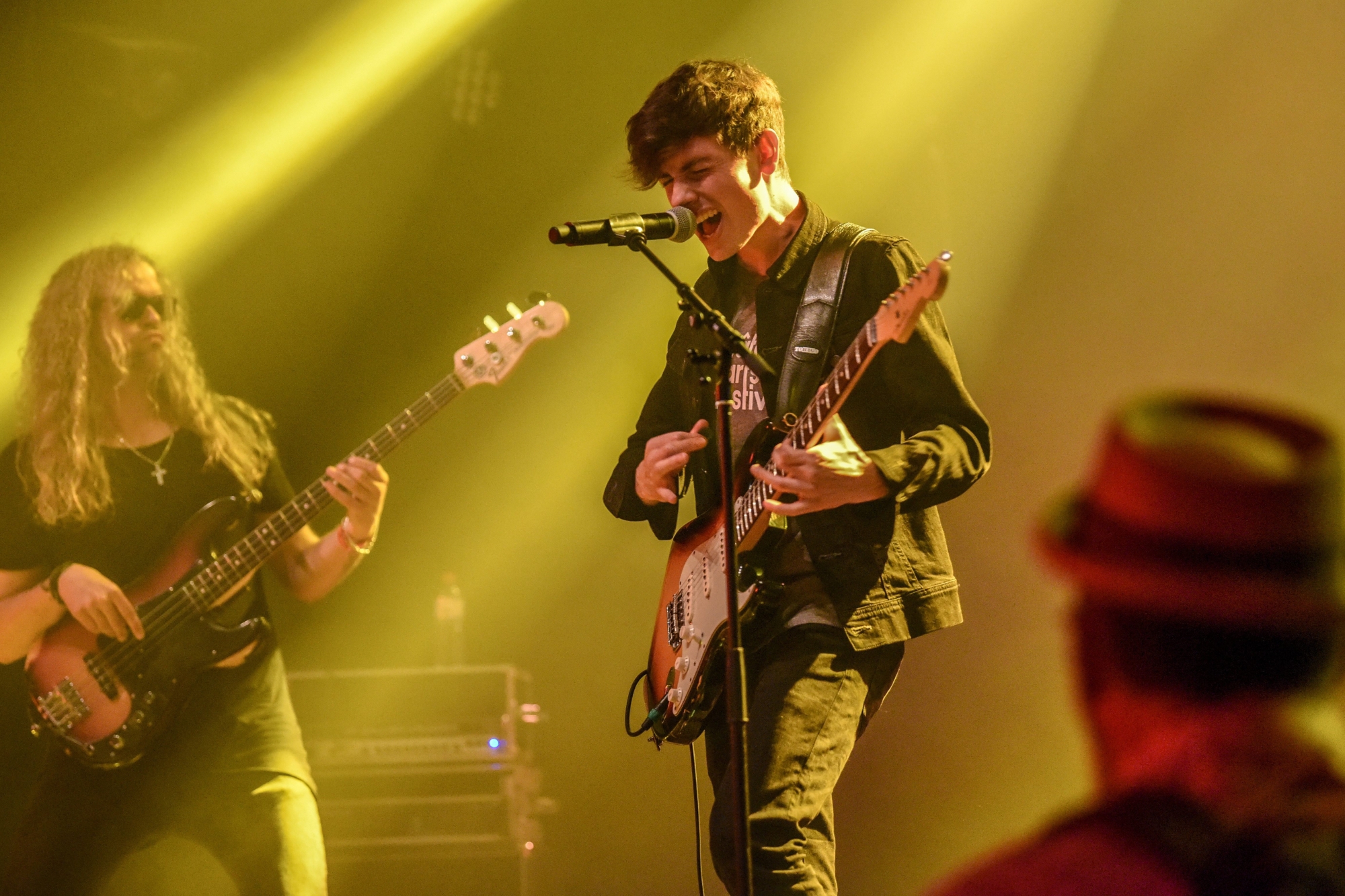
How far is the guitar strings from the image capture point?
3930 mm

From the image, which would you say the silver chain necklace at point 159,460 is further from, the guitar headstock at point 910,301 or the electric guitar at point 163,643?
the guitar headstock at point 910,301

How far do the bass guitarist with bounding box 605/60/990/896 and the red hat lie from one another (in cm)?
159

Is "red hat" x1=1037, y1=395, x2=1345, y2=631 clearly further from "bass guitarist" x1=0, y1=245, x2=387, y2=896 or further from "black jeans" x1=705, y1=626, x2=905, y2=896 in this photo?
"bass guitarist" x1=0, y1=245, x2=387, y2=896

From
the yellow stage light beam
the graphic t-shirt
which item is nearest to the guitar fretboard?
the graphic t-shirt

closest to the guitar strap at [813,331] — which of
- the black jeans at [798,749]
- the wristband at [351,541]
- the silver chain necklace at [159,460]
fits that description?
the black jeans at [798,749]

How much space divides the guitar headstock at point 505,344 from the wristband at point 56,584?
1.38 meters

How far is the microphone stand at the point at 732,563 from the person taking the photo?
2373 mm

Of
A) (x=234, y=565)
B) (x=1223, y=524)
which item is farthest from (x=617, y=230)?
(x=234, y=565)

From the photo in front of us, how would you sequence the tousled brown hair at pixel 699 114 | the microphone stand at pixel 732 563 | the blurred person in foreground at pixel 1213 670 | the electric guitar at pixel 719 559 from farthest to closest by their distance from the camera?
the tousled brown hair at pixel 699 114 → the electric guitar at pixel 719 559 → the microphone stand at pixel 732 563 → the blurred person in foreground at pixel 1213 670

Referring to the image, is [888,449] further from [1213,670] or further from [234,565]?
[234,565]

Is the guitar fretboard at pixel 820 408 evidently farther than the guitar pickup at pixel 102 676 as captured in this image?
No

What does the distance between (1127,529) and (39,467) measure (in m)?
3.97

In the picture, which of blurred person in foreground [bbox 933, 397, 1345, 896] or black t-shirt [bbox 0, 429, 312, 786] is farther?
black t-shirt [bbox 0, 429, 312, 786]

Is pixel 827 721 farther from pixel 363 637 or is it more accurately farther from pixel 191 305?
pixel 191 305
